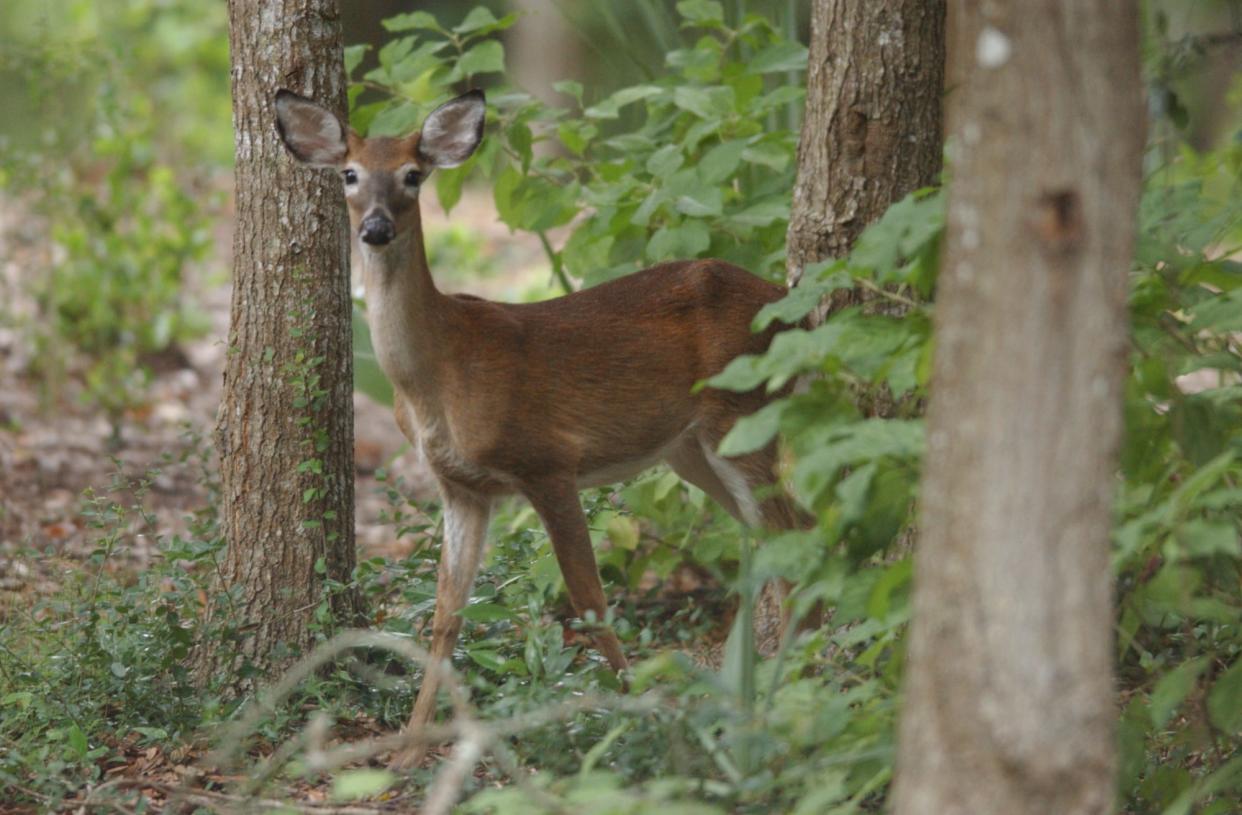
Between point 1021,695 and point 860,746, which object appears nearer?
point 1021,695

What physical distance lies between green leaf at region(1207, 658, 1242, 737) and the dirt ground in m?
3.29

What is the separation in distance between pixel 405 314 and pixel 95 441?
392 cm

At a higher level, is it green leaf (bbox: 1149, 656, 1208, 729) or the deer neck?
the deer neck

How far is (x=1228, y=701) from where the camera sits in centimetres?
305

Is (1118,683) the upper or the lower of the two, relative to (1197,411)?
lower

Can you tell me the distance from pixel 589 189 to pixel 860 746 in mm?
3051

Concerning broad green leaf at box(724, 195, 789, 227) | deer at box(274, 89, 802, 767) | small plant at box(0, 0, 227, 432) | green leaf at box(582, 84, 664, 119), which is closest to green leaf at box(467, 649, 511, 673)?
deer at box(274, 89, 802, 767)

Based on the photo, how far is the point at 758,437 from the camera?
2793mm

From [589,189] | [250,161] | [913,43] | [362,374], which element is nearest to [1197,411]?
[913,43]

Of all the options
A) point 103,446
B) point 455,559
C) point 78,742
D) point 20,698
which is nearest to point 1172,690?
point 455,559

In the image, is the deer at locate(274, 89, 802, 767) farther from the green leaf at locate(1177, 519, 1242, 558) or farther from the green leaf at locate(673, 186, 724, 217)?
the green leaf at locate(1177, 519, 1242, 558)

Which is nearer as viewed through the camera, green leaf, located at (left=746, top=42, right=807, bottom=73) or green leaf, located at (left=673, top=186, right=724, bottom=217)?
green leaf, located at (left=673, top=186, right=724, bottom=217)

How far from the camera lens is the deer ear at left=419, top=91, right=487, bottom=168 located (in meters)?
4.59

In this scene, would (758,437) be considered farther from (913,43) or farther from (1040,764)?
(913,43)
